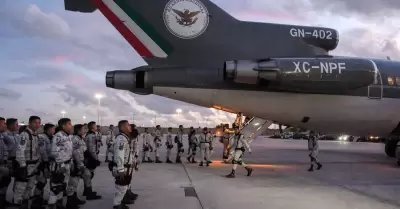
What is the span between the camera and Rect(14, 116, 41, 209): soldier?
23.3 ft

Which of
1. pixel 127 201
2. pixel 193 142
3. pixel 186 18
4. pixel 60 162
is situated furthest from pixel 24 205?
pixel 193 142

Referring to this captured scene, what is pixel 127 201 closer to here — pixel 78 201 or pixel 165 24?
pixel 78 201

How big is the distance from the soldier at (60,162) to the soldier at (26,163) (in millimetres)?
567

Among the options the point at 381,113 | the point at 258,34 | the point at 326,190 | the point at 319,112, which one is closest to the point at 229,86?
the point at 258,34

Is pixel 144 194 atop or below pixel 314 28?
below

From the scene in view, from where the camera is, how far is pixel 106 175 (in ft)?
41.4

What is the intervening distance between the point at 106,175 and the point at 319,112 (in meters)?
8.03

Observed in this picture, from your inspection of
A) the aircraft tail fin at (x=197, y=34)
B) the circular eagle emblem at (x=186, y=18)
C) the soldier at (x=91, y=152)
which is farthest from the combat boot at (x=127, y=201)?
the circular eagle emblem at (x=186, y=18)

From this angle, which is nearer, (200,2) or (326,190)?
(326,190)

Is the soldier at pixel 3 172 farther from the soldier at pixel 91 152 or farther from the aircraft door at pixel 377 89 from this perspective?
the aircraft door at pixel 377 89

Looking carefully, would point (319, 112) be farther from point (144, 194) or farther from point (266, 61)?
point (144, 194)

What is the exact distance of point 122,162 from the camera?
22.7 ft

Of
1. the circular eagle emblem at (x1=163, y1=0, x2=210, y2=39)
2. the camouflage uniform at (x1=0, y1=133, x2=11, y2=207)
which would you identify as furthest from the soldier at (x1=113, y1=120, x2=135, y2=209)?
the circular eagle emblem at (x1=163, y1=0, x2=210, y2=39)

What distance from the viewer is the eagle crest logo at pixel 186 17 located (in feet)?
42.8
